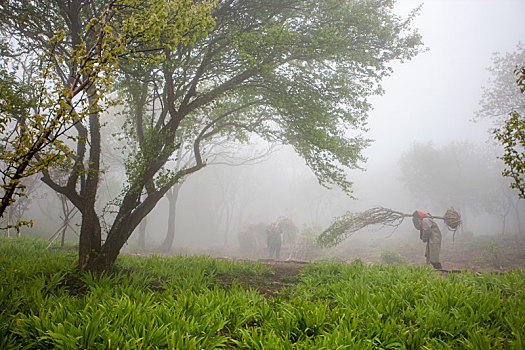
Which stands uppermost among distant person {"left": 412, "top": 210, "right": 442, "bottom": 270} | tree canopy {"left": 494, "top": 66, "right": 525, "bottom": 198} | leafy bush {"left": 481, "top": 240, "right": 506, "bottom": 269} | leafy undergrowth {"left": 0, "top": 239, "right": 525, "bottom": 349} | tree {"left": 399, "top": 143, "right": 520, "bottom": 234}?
tree {"left": 399, "top": 143, "right": 520, "bottom": 234}

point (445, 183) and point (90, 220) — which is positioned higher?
point (445, 183)

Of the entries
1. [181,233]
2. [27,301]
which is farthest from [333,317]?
[181,233]

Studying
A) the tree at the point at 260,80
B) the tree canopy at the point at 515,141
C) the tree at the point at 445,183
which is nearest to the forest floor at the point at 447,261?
the tree at the point at 260,80

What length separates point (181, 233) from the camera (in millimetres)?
40094

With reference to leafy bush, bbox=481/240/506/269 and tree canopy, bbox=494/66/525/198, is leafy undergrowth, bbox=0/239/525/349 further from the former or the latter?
leafy bush, bbox=481/240/506/269

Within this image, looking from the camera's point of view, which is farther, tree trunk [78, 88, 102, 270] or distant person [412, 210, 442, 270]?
distant person [412, 210, 442, 270]

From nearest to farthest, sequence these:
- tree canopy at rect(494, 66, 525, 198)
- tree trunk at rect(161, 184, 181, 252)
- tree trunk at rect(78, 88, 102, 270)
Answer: tree canopy at rect(494, 66, 525, 198)
tree trunk at rect(78, 88, 102, 270)
tree trunk at rect(161, 184, 181, 252)

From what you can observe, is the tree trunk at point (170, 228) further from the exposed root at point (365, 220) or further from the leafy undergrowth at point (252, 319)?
the leafy undergrowth at point (252, 319)

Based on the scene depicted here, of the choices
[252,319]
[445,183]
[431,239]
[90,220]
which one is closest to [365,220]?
[431,239]

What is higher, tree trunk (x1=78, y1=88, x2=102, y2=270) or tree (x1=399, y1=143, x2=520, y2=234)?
tree (x1=399, y1=143, x2=520, y2=234)

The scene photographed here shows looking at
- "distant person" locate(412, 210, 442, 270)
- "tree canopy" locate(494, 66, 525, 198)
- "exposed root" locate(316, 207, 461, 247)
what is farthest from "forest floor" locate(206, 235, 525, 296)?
"tree canopy" locate(494, 66, 525, 198)

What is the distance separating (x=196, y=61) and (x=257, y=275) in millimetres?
6582

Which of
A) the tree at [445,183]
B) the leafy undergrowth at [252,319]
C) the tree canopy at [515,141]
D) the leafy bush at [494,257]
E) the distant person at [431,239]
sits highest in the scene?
the tree at [445,183]

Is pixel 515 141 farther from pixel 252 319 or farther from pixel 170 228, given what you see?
pixel 170 228
